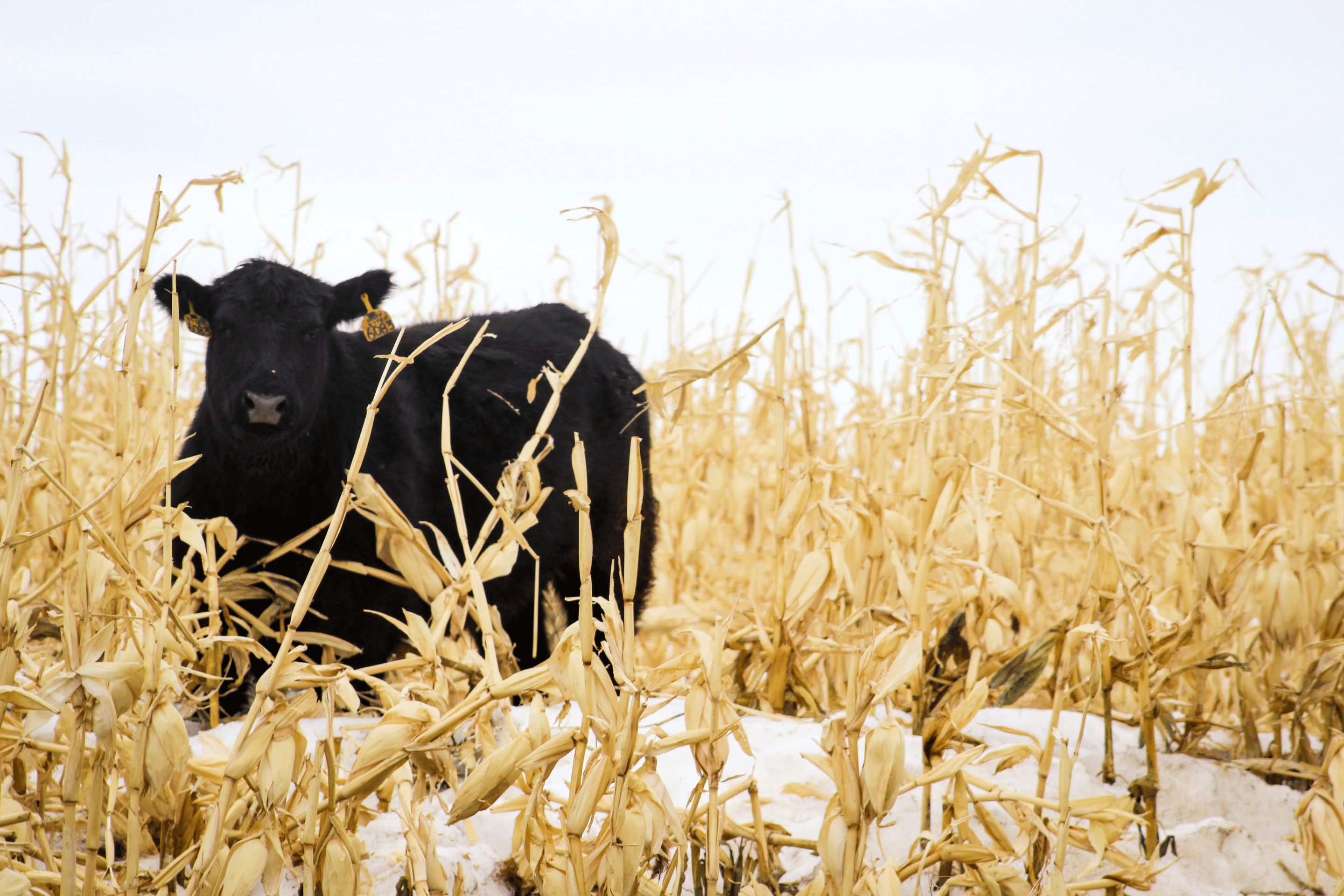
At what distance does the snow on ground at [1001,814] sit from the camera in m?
1.89

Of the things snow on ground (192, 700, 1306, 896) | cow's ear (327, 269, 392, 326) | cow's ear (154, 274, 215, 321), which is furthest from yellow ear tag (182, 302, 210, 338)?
snow on ground (192, 700, 1306, 896)

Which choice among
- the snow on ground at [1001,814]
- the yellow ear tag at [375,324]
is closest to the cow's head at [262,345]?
the yellow ear tag at [375,324]

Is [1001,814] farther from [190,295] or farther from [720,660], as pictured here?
[190,295]

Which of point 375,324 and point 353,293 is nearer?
point 375,324

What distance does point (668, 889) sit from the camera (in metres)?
1.54

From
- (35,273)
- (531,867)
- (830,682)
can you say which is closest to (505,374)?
(830,682)

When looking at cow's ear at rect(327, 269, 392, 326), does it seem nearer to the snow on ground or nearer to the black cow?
the black cow

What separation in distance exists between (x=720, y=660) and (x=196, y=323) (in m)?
2.61

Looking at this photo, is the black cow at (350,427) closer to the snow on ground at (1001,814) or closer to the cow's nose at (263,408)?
the cow's nose at (263,408)

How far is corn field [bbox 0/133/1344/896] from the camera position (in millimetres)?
1300

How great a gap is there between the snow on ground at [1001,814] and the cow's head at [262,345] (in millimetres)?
986

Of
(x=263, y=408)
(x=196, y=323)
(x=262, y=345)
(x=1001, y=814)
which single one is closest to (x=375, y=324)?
(x=263, y=408)

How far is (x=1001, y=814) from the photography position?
209cm

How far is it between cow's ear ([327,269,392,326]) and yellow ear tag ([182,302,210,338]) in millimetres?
404
